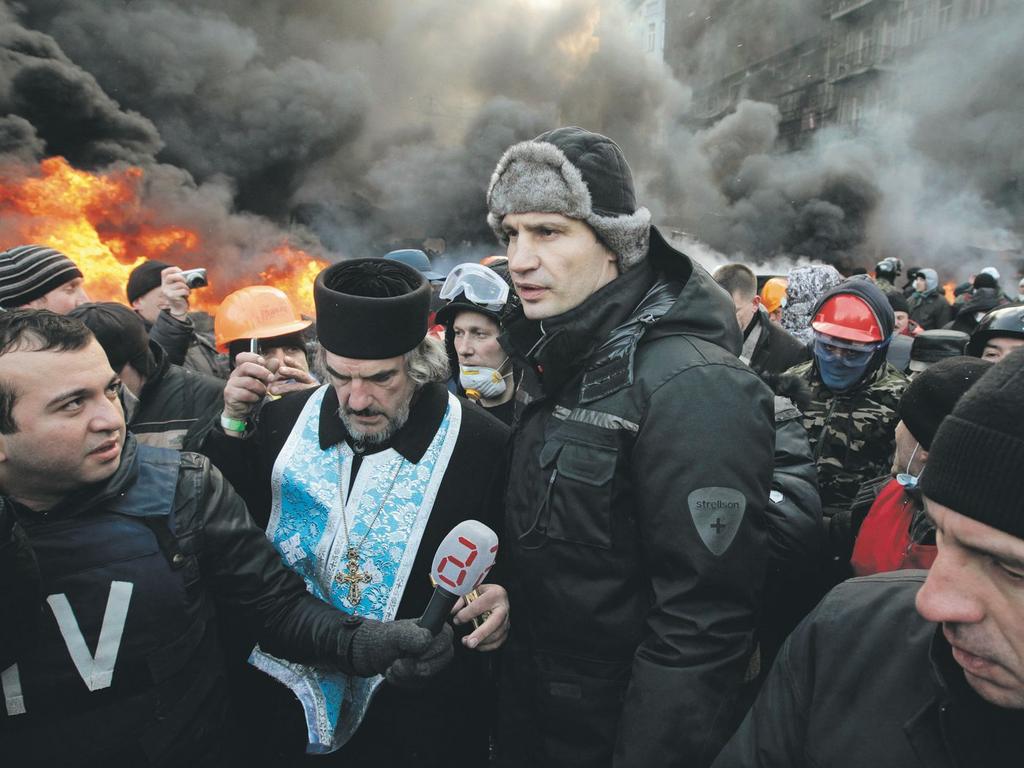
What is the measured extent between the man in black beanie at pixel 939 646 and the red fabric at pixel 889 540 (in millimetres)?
782

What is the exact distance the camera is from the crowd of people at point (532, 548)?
3.63 feet

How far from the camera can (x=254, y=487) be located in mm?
2418

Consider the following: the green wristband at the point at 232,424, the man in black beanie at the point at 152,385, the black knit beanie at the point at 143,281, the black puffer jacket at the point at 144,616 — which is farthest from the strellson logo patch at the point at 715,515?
the black knit beanie at the point at 143,281

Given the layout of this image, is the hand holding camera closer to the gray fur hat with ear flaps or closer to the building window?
the gray fur hat with ear flaps

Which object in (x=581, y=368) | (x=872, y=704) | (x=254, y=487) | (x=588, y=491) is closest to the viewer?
(x=872, y=704)

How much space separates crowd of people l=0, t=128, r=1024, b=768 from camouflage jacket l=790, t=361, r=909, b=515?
0.81 m

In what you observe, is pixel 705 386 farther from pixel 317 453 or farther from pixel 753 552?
pixel 317 453

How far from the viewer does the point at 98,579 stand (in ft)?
5.32

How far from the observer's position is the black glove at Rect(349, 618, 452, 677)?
170 centimetres

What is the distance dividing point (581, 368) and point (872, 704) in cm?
101

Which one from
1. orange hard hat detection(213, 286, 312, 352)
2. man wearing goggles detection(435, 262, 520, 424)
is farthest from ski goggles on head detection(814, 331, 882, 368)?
orange hard hat detection(213, 286, 312, 352)

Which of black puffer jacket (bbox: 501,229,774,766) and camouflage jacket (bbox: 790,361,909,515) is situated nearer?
black puffer jacket (bbox: 501,229,774,766)

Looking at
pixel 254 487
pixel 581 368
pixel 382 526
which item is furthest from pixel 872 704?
pixel 254 487

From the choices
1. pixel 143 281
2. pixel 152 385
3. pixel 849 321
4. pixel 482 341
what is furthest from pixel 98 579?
pixel 143 281
